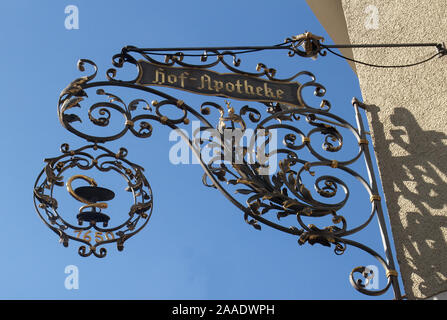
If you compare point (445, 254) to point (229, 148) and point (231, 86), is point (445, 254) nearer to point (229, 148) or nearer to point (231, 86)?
point (229, 148)

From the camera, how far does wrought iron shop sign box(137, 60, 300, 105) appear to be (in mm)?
5066

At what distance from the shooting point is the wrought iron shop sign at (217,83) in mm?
5066

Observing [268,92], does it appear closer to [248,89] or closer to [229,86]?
[248,89]

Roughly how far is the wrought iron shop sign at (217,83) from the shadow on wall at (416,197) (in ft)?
2.53

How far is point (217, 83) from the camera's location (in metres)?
5.16

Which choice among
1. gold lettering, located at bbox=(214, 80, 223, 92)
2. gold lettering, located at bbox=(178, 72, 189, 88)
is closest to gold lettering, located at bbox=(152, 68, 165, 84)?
gold lettering, located at bbox=(178, 72, 189, 88)

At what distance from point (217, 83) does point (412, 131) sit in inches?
56.0

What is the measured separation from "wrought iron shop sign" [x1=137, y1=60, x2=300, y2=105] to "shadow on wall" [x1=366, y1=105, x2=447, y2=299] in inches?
30.4

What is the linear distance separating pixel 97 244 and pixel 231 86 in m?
1.46

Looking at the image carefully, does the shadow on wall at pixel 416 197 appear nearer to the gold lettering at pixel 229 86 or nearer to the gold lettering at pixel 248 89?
the gold lettering at pixel 248 89

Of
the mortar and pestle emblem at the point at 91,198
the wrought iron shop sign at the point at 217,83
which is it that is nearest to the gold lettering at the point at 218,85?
the wrought iron shop sign at the point at 217,83

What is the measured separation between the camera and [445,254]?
4.50 m

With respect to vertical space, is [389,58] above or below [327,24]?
below
